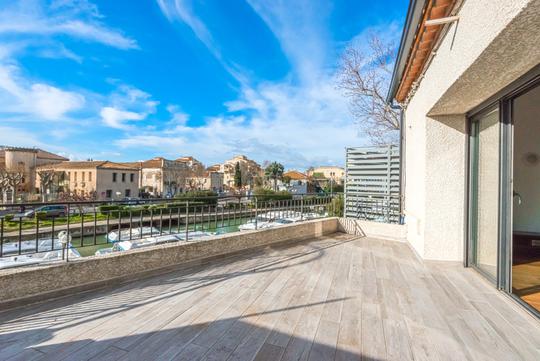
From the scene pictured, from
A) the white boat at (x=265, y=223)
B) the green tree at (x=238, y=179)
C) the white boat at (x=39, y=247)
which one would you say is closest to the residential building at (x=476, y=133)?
the white boat at (x=265, y=223)

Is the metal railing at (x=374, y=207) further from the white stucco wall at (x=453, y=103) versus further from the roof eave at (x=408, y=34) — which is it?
the roof eave at (x=408, y=34)

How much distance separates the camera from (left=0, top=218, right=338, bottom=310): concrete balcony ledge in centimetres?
205

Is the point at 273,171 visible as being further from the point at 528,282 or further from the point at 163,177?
the point at 528,282

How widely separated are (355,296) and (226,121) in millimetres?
23335

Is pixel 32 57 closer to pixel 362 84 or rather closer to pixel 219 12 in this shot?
pixel 219 12

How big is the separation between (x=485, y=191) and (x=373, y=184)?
109 inches

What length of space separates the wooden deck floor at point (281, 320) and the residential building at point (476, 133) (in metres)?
0.43

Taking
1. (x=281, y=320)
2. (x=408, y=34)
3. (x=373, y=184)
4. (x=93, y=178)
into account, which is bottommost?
(x=281, y=320)

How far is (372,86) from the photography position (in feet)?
26.3

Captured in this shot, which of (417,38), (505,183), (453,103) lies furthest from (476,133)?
(417,38)

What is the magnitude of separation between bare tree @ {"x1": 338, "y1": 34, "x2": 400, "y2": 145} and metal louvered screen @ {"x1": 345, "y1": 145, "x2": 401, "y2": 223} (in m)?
2.96

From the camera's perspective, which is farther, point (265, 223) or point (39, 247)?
point (39, 247)

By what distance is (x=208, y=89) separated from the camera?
1792 cm

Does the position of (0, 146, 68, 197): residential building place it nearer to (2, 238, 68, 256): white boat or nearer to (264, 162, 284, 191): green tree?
(2, 238, 68, 256): white boat
